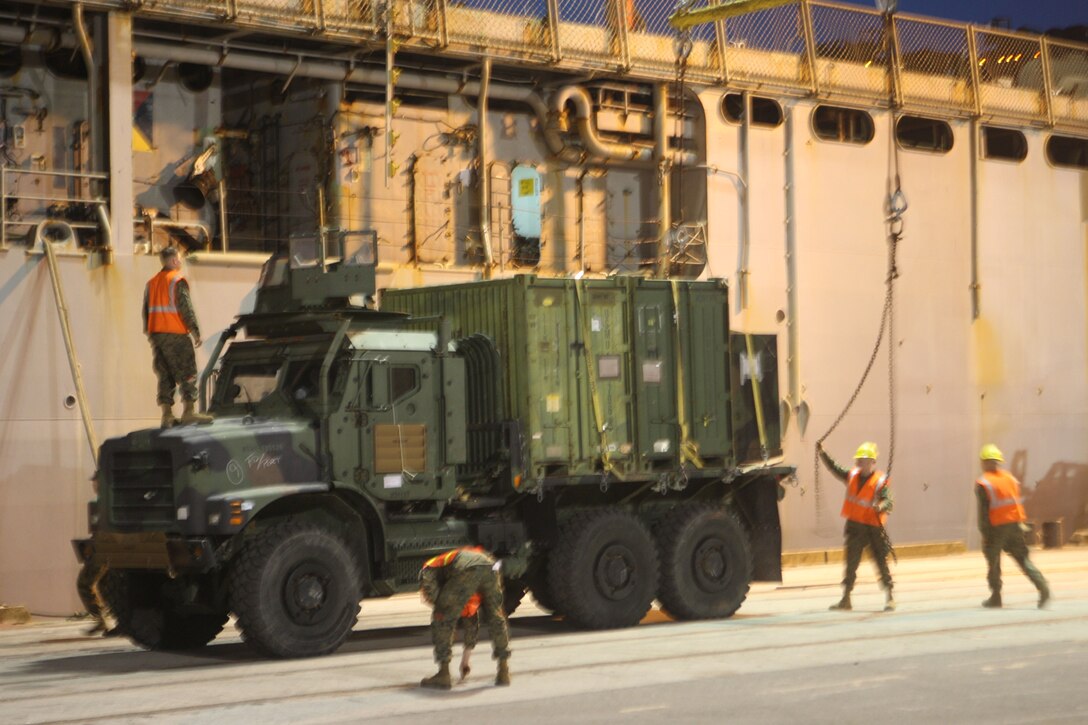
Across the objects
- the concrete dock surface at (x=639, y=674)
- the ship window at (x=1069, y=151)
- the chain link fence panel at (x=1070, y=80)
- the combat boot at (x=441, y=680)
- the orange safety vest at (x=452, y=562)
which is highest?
the chain link fence panel at (x=1070, y=80)

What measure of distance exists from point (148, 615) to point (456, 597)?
15.2 ft

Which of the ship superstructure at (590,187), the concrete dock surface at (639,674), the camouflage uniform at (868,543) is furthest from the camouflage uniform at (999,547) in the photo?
the ship superstructure at (590,187)

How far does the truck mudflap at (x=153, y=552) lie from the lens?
14180 millimetres

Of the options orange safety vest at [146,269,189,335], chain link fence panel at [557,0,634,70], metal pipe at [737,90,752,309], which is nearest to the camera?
orange safety vest at [146,269,189,335]

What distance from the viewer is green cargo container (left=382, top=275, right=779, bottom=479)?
1672 centimetres

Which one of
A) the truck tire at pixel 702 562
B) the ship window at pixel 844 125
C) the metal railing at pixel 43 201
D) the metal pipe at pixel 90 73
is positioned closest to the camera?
the truck tire at pixel 702 562

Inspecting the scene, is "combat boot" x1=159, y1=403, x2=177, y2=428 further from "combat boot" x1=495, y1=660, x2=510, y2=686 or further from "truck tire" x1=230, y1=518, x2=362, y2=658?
"combat boot" x1=495, y1=660, x2=510, y2=686

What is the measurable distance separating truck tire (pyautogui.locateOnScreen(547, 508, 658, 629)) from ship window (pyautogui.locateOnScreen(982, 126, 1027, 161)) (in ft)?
59.9

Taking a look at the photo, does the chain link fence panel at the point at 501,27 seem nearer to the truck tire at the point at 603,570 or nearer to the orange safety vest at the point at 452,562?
the truck tire at the point at 603,570

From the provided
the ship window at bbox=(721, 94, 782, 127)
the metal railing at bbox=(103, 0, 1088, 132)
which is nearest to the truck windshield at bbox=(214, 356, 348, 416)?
the metal railing at bbox=(103, 0, 1088, 132)

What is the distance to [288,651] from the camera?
47.4ft

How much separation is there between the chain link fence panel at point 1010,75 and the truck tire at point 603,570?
693 inches

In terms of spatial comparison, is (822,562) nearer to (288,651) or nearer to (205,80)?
(205,80)

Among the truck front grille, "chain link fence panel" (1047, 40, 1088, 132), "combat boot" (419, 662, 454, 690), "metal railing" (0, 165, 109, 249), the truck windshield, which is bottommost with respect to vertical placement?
"combat boot" (419, 662, 454, 690)
